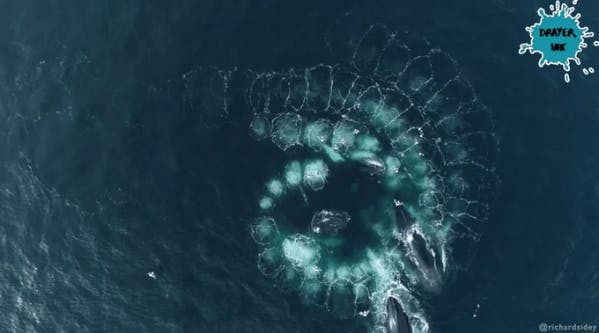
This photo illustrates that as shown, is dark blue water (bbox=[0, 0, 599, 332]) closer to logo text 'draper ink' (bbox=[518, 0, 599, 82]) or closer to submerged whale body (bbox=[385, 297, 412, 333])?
logo text 'draper ink' (bbox=[518, 0, 599, 82])

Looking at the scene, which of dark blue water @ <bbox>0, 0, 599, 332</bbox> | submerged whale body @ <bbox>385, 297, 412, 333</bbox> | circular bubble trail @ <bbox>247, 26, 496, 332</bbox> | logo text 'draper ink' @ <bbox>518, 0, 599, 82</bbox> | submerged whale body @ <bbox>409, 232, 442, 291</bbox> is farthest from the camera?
logo text 'draper ink' @ <bbox>518, 0, 599, 82</bbox>

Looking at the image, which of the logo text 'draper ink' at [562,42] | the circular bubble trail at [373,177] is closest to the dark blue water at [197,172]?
the logo text 'draper ink' at [562,42]

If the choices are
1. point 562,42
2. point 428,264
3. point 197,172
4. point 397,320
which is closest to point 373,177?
point 428,264

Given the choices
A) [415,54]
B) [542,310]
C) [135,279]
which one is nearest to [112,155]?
[135,279]

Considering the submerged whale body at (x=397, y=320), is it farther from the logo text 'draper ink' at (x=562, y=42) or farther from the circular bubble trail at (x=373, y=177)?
the logo text 'draper ink' at (x=562, y=42)

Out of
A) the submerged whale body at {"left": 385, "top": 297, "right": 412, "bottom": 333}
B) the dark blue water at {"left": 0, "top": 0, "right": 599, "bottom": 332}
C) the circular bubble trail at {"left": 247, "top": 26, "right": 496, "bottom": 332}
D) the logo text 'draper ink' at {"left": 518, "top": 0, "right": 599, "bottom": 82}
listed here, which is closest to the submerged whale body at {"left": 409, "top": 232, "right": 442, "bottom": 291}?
the circular bubble trail at {"left": 247, "top": 26, "right": 496, "bottom": 332}
